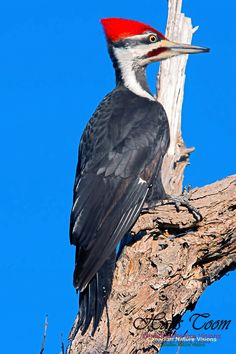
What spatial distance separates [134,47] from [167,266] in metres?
2.10

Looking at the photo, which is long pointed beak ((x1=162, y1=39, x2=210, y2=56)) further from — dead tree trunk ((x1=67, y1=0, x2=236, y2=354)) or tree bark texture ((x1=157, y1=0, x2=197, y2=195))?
dead tree trunk ((x1=67, y1=0, x2=236, y2=354))

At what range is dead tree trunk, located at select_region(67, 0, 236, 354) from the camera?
5.26 meters

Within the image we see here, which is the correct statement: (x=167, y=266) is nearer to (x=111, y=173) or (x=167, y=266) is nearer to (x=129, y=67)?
(x=111, y=173)

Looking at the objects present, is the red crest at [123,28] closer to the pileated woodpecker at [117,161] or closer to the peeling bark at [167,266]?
the pileated woodpecker at [117,161]

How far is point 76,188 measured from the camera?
5789 mm

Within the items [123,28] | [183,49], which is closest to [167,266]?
[183,49]

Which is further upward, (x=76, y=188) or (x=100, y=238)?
(x=76, y=188)

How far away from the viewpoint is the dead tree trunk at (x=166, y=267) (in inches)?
207

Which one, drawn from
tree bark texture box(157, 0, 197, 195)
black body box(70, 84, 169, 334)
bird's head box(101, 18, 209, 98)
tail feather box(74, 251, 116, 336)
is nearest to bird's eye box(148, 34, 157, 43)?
bird's head box(101, 18, 209, 98)

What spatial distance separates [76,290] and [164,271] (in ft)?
2.16

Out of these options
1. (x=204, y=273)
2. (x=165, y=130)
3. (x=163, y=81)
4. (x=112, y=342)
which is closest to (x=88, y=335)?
(x=112, y=342)

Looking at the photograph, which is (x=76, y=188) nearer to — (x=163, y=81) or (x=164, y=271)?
(x=164, y=271)

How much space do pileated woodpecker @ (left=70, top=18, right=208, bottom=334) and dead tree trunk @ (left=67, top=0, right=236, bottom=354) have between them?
0.42 ft

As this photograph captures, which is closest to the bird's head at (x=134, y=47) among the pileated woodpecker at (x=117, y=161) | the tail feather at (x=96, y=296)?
the pileated woodpecker at (x=117, y=161)
